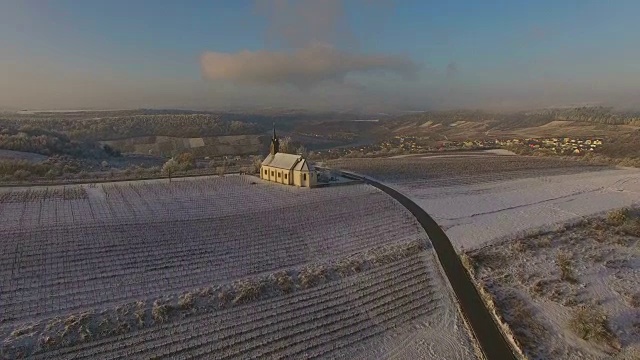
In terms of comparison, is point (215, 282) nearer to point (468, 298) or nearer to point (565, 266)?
point (468, 298)

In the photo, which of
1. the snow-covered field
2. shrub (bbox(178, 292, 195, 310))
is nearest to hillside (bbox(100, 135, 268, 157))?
the snow-covered field

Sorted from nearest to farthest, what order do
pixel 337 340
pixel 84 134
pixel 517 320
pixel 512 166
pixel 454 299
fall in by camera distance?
pixel 337 340 → pixel 517 320 → pixel 454 299 → pixel 512 166 → pixel 84 134

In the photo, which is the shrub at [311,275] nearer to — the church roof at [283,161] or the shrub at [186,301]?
the shrub at [186,301]

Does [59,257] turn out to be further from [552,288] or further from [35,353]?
[552,288]

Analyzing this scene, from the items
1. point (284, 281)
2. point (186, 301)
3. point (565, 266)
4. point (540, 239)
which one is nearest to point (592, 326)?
point (565, 266)

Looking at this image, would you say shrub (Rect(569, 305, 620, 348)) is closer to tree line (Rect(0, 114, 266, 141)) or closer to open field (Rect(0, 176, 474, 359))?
open field (Rect(0, 176, 474, 359))

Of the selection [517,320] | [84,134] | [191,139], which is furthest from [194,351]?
[84,134]
